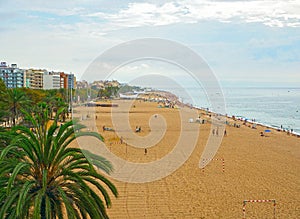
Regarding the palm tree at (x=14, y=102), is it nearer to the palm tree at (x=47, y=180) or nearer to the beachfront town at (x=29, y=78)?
the palm tree at (x=47, y=180)

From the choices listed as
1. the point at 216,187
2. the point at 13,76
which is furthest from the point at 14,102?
the point at 13,76

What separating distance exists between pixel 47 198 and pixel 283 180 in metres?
14.8

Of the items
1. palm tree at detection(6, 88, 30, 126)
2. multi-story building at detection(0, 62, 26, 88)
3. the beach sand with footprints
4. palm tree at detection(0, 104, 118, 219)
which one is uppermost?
multi-story building at detection(0, 62, 26, 88)

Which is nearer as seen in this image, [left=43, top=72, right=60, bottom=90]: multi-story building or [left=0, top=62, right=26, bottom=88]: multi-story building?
[left=0, top=62, right=26, bottom=88]: multi-story building

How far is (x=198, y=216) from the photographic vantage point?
44.4 ft

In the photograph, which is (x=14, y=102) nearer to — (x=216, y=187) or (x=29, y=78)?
(x=216, y=187)

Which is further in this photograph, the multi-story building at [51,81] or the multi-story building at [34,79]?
the multi-story building at [51,81]

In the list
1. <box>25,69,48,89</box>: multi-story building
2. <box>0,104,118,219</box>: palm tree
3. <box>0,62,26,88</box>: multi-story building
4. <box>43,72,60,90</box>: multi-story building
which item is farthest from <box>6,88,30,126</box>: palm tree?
<box>43,72,60,90</box>: multi-story building

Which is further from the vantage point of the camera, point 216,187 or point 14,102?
point 14,102

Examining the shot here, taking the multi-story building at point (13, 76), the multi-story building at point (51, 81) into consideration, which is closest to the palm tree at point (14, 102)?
the multi-story building at point (13, 76)

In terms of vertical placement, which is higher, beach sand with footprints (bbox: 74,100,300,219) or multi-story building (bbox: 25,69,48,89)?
multi-story building (bbox: 25,69,48,89)

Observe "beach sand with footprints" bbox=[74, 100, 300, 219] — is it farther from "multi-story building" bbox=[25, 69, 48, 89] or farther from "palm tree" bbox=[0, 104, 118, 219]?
"multi-story building" bbox=[25, 69, 48, 89]

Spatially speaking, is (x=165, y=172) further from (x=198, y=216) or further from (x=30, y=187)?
(x=30, y=187)

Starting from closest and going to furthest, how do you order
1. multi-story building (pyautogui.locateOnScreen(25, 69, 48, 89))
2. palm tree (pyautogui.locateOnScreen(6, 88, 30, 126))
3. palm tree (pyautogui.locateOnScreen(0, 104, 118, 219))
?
Result: palm tree (pyautogui.locateOnScreen(0, 104, 118, 219))
palm tree (pyautogui.locateOnScreen(6, 88, 30, 126))
multi-story building (pyautogui.locateOnScreen(25, 69, 48, 89))
